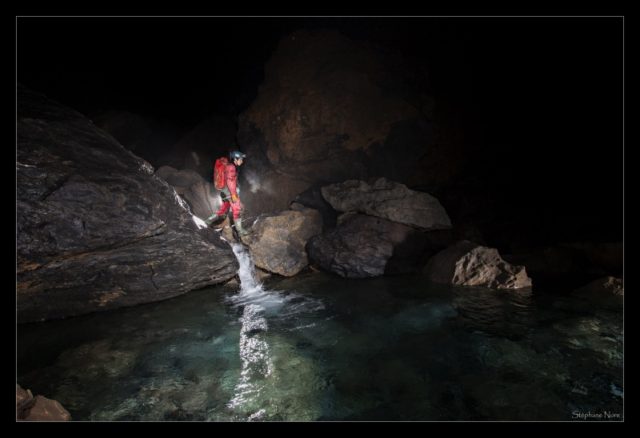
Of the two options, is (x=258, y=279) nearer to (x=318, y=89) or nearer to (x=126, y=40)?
(x=318, y=89)

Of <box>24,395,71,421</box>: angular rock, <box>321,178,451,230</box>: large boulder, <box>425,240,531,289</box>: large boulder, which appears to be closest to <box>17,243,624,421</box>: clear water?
<box>24,395,71,421</box>: angular rock

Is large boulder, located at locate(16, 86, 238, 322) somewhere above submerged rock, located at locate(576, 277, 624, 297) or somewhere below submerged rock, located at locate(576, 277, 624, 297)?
above

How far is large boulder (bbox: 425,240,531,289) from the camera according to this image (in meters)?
6.89

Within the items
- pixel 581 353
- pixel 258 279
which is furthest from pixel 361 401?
pixel 258 279

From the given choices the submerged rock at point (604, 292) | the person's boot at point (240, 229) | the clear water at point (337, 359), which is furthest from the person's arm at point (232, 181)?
the submerged rock at point (604, 292)

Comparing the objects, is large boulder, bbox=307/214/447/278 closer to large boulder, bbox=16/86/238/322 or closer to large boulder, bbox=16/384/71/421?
large boulder, bbox=16/86/238/322

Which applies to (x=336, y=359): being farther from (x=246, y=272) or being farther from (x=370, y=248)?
(x=370, y=248)

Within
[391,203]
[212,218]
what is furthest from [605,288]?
[212,218]

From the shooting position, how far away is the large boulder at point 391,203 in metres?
8.54

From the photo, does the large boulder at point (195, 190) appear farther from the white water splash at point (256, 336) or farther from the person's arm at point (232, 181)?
the white water splash at point (256, 336)

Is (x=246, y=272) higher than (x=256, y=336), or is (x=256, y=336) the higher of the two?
(x=246, y=272)

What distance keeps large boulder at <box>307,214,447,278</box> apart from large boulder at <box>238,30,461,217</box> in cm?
217

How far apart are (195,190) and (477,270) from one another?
7419 mm

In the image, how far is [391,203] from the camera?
862 cm
